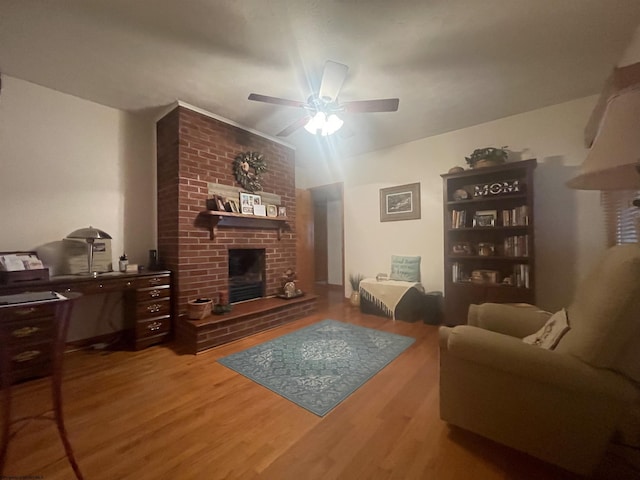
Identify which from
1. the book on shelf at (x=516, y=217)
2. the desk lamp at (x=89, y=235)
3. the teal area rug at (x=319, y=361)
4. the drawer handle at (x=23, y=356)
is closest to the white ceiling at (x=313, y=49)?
the book on shelf at (x=516, y=217)

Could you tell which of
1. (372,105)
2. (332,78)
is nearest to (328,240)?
(372,105)

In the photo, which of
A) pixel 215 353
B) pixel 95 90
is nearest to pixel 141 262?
pixel 215 353

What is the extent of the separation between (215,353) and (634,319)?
104 inches

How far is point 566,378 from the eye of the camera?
0.98 metres

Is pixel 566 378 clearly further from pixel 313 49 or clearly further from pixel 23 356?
pixel 23 356

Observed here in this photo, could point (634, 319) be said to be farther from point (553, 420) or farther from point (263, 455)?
point (263, 455)

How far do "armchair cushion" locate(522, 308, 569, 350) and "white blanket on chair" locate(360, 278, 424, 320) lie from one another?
67.4 inches

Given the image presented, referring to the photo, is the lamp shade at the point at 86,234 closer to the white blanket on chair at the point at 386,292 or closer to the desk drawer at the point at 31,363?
the desk drawer at the point at 31,363

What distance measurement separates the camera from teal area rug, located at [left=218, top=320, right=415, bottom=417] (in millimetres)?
1672

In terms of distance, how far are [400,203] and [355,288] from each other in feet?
4.91

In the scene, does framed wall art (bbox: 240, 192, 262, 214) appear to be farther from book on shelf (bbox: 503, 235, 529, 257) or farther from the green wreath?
book on shelf (bbox: 503, 235, 529, 257)

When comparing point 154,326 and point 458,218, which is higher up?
A: point 458,218

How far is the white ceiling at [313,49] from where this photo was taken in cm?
150

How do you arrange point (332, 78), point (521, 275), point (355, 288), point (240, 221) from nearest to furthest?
point (332, 78)
point (521, 275)
point (240, 221)
point (355, 288)
